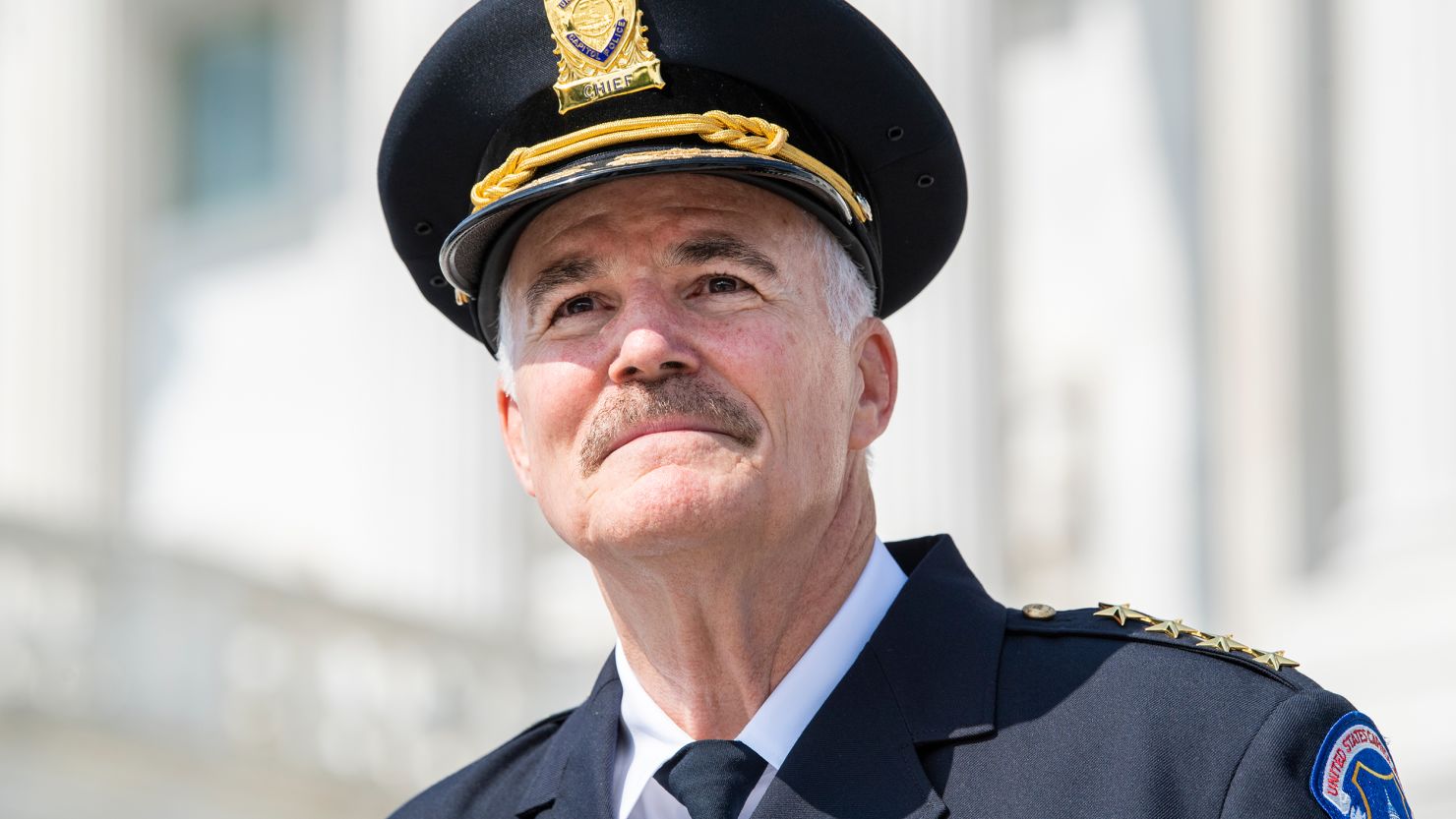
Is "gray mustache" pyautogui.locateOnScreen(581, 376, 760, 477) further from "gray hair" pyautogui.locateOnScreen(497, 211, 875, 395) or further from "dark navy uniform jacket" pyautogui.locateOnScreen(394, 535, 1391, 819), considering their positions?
Result: "dark navy uniform jacket" pyautogui.locateOnScreen(394, 535, 1391, 819)

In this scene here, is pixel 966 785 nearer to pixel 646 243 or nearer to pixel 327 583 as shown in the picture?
pixel 646 243

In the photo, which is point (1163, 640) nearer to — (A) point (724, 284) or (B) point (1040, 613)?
(B) point (1040, 613)

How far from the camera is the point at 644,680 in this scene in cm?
326

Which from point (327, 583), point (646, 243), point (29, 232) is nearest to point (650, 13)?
point (646, 243)

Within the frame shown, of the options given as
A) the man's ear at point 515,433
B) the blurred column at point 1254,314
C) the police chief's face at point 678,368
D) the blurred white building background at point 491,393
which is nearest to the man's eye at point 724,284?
the police chief's face at point 678,368

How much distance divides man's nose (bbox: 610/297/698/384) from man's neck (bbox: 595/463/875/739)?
0.28m

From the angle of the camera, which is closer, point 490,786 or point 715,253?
point 715,253

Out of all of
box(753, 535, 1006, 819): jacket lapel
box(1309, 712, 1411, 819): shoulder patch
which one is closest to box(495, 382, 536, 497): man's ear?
box(753, 535, 1006, 819): jacket lapel

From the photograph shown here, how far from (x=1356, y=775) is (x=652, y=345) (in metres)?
1.09

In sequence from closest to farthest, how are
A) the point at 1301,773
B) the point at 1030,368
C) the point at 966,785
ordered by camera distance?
the point at 1301,773 < the point at 966,785 < the point at 1030,368

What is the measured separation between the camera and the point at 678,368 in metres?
2.99

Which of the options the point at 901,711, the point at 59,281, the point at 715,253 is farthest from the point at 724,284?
the point at 59,281

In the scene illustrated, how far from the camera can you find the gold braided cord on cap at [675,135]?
3082 millimetres

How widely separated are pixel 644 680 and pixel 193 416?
51.1 feet
